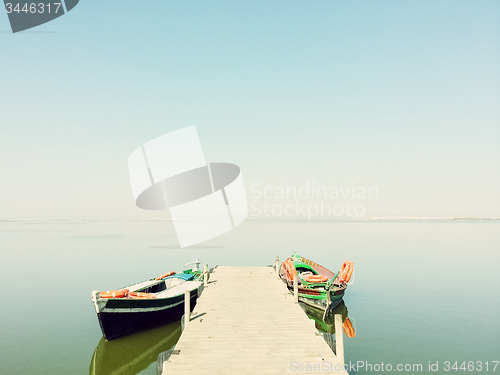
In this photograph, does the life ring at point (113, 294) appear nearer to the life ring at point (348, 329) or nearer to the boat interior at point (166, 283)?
the boat interior at point (166, 283)

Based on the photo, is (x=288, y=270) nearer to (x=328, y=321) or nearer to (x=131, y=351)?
(x=328, y=321)

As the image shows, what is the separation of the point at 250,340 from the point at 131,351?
6.60 meters

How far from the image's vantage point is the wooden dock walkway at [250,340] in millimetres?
7684

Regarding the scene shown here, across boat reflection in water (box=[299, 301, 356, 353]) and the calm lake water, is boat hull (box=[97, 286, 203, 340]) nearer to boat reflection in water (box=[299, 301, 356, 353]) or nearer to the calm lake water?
the calm lake water

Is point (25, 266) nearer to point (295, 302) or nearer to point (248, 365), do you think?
point (295, 302)

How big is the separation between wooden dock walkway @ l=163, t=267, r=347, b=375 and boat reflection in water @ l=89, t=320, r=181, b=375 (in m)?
2.65

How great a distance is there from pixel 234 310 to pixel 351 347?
17.9 feet

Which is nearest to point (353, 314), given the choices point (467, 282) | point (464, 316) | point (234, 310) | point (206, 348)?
point (464, 316)

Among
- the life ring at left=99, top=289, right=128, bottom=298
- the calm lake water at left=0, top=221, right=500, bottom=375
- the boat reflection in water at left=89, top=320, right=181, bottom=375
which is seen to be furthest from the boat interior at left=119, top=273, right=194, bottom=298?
the life ring at left=99, top=289, right=128, bottom=298

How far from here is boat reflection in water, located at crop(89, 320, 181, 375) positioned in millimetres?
11721

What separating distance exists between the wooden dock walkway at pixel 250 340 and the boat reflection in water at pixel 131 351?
265 centimetres

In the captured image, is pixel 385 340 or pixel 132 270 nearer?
pixel 385 340

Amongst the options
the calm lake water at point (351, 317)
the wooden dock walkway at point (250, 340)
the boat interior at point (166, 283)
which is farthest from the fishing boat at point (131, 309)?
the wooden dock walkway at point (250, 340)

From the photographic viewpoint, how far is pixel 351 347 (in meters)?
13.3
